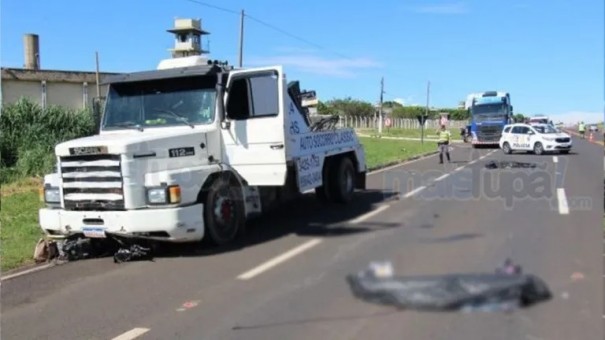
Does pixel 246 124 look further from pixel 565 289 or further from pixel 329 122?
pixel 565 289

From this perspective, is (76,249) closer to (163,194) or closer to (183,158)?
(163,194)

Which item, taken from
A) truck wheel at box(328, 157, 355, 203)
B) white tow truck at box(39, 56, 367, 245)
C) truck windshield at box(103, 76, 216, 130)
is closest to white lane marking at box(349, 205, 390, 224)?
white tow truck at box(39, 56, 367, 245)

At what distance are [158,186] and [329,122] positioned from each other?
4.95 metres

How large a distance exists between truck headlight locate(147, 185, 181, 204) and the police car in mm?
23295

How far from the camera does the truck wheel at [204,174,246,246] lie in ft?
27.1

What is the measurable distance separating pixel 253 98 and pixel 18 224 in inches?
213

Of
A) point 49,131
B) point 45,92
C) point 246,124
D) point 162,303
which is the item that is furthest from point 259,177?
point 45,92

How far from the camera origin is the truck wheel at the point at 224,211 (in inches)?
325

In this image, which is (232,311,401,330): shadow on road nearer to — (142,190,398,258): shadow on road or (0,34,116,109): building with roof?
(142,190,398,258): shadow on road

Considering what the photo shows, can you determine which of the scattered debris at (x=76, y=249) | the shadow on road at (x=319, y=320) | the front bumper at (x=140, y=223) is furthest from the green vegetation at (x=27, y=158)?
the shadow on road at (x=319, y=320)

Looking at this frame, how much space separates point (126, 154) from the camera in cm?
761

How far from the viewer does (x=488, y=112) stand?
36469mm

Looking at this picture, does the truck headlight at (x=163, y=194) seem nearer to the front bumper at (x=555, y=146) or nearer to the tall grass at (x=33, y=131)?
the tall grass at (x=33, y=131)

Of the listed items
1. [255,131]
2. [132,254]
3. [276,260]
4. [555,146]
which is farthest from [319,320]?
[555,146]
